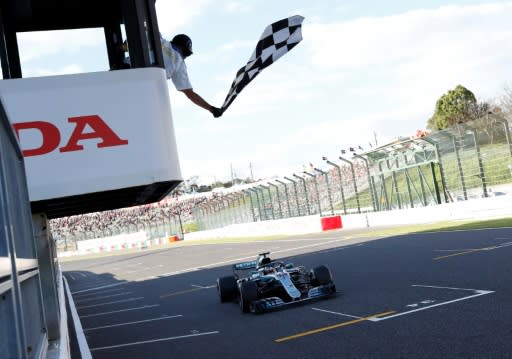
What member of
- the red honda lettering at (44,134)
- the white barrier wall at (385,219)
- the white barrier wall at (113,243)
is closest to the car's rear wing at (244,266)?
the red honda lettering at (44,134)

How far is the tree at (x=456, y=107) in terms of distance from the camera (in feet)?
166

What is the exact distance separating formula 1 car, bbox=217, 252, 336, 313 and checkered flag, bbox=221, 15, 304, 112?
4.02 metres

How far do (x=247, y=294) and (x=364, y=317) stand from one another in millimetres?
2331

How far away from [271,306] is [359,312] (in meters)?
1.52

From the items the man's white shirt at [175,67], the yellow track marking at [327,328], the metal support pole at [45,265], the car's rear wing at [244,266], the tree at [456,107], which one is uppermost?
the tree at [456,107]

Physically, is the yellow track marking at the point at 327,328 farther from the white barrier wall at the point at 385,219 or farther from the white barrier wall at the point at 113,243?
the white barrier wall at the point at 113,243

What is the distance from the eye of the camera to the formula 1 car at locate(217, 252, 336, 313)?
8.50m

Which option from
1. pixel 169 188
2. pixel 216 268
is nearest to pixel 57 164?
pixel 169 188

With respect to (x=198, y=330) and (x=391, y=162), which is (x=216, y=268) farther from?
(x=391, y=162)

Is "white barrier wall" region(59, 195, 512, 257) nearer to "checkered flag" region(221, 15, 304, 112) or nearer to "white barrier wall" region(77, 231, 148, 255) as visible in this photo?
"white barrier wall" region(77, 231, 148, 255)

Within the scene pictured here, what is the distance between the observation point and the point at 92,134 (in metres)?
4.38

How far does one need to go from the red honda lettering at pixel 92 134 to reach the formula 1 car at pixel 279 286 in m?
4.53

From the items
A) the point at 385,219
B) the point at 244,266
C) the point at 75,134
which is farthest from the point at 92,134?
the point at 385,219

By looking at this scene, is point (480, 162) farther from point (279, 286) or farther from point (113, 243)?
point (113, 243)
